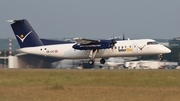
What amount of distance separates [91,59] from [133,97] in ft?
87.8

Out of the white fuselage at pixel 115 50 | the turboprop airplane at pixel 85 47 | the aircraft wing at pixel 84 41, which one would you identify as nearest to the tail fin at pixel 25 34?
the turboprop airplane at pixel 85 47

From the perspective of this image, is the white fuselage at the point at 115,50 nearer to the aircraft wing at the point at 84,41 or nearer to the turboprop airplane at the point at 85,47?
the turboprop airplane at the point at 85,47

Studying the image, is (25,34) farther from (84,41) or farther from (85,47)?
(85,47)

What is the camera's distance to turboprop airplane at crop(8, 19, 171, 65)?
44.9 m

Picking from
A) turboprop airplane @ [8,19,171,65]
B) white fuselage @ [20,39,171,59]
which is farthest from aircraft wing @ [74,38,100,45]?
white fuselage @ [20,39,171,59]

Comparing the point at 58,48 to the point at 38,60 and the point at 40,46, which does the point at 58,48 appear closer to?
the point at 40,46

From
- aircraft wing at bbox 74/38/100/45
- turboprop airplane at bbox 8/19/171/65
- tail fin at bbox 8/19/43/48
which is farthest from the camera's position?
tail fin at bbox 8/19/43/48

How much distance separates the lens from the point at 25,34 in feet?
158

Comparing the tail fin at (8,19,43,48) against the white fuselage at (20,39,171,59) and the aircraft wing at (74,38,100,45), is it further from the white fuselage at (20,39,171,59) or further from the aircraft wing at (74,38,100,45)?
the aircraft wing at (74,38,100,45)

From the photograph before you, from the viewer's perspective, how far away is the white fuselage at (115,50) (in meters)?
44.7

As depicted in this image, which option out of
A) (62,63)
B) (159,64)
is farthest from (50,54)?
(159,64)

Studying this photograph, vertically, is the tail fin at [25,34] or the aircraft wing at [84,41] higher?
the tail fin at [25,34]

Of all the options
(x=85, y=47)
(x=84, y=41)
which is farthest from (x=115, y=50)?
(x=84, y=41)

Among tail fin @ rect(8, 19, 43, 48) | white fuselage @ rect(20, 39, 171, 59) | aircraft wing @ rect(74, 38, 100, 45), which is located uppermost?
tail fin @ rect(8, 19, 43, 48)
